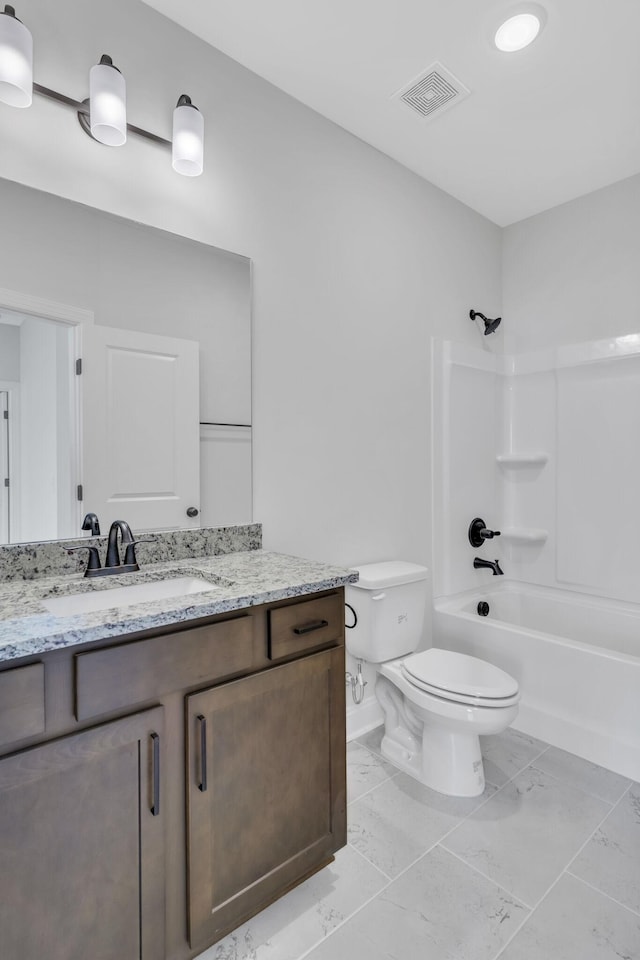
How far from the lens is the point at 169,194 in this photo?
5.47 ft

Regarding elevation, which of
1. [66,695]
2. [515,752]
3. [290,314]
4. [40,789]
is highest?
[290,314]

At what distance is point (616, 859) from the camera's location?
1.55 m

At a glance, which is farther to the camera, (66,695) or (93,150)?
(93,150)

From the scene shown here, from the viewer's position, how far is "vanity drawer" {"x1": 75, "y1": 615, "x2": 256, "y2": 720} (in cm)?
98

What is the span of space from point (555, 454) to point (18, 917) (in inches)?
113

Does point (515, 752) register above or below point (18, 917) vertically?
below

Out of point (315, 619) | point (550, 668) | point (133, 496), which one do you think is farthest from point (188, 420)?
point (550, 668)

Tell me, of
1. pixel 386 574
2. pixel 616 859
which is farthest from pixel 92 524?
pixel 616 859

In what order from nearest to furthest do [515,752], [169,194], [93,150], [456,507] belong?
[93,150], [169,194], [515,752], [456,507]

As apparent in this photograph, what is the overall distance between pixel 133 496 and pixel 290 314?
95 centimetres

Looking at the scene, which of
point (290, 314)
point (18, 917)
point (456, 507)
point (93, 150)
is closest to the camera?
point (18, 917)

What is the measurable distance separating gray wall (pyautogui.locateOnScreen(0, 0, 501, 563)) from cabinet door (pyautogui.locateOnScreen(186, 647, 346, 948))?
71cm

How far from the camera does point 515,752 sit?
215 centimetres

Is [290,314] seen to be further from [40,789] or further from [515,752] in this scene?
[515,752]
